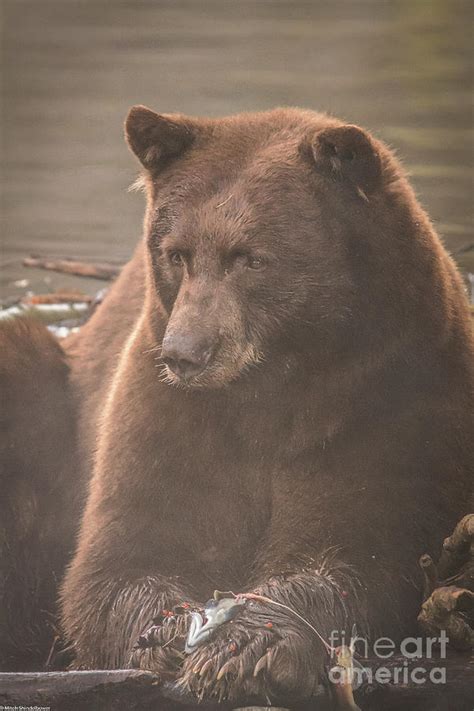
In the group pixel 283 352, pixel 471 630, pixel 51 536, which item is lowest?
pixel 51 536

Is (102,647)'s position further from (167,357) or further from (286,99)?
(286,99)

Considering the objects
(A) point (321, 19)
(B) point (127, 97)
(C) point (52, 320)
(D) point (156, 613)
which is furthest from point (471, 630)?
(B) point (127, 97)

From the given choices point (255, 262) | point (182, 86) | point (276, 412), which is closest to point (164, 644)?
point (276, 412)

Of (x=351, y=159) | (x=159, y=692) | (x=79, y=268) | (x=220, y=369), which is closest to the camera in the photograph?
(x=159, y=692)

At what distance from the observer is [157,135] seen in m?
4.97

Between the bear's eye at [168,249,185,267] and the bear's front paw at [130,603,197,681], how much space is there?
3.80ft

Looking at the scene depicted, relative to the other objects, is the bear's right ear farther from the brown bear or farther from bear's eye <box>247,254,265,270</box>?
bear's eye <box>247,254,265,270</box>

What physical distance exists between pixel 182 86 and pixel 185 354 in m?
9.56

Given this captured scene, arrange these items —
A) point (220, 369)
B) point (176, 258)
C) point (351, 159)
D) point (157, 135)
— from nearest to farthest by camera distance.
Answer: point (220, 369)
point (351, 159)
point (176, 258)
point (157, 135)

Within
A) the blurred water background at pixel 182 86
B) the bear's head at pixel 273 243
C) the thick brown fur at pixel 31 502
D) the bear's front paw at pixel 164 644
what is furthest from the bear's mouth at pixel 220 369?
the blurred water background at pixel 182 86

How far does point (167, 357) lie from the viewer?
4449 mm

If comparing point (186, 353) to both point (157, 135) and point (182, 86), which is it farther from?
point (182, 86)

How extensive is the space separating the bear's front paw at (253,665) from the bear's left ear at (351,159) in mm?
1482

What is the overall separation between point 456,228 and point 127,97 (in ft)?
18.7
